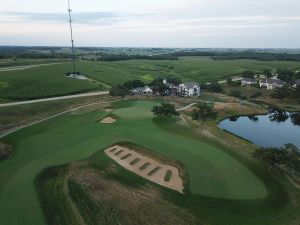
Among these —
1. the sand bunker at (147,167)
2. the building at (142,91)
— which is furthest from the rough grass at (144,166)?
the building at (142,91)

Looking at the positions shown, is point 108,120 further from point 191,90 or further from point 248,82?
point 248,82

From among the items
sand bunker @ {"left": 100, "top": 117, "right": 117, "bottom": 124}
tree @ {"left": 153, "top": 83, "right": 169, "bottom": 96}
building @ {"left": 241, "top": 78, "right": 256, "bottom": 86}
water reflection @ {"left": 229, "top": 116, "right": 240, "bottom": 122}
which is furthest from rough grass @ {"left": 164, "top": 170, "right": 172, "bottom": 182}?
building @ {"left": 241, "top": 78, "right": 256, "bottom": 86}

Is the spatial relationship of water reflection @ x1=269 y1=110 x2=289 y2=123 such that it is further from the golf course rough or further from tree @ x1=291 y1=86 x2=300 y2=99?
the golf course rough

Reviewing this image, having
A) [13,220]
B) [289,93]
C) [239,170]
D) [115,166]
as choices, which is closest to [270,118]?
[289,93]

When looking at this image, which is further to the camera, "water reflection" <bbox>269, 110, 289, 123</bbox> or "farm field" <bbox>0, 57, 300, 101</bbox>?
"farm field" <bbox>0, 57, 300, 101</bbox>

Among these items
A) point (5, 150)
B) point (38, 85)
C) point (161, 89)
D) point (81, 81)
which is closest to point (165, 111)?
point (5, 150)

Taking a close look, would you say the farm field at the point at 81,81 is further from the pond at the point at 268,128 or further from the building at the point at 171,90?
the pond at the point at 268,128
